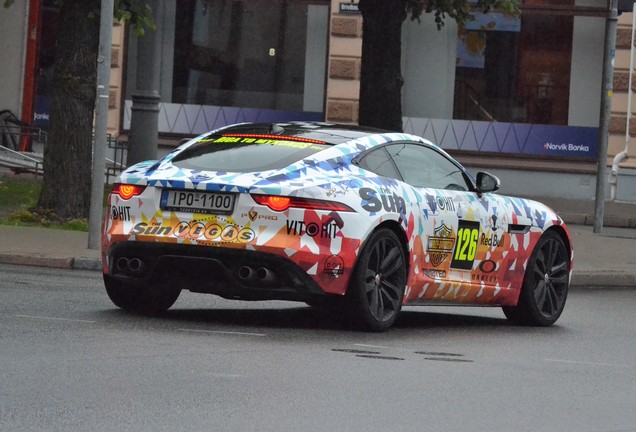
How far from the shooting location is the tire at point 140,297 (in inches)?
417

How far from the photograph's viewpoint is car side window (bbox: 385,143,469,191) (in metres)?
10.8

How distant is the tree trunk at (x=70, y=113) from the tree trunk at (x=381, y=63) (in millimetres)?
3789

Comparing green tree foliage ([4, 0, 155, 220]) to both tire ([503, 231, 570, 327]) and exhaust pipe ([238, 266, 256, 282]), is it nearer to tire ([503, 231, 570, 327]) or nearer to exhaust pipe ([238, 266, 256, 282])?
tire ([503, 231, 570, 327])

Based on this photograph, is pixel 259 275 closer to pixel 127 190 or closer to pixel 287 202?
pixel 287 202

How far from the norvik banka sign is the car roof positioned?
17925 millimetres

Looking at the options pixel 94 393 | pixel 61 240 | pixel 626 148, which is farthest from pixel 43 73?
pixel 94 393

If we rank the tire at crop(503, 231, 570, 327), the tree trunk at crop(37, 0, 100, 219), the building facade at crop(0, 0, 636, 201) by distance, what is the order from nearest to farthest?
the tire at crop(503, 231, 570, 327) → the tree trunk at crop(37, 0, 100, 219) → the building facade at crop(0, 0, 636, 201)

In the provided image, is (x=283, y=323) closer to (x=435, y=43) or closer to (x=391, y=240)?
(x=391, y=240)

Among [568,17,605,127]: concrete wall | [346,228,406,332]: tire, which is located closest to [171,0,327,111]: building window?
[568,17,605,127]: concrete wall

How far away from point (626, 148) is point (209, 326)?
19.4 metres

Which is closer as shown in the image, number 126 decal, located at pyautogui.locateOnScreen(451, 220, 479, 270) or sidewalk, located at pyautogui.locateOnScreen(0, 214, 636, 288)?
number 126 decal, located at pyautogui.locateOnScreen(451, 220, 479, 270)

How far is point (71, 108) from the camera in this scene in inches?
725

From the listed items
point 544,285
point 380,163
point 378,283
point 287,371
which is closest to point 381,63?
point 544,285

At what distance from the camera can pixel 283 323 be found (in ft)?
35.0
